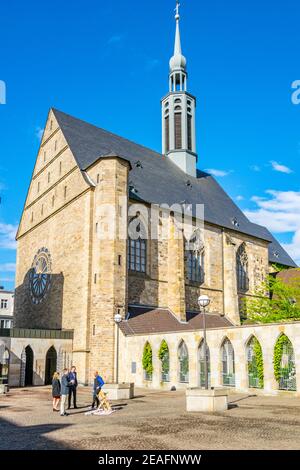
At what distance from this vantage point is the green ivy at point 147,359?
25.9m

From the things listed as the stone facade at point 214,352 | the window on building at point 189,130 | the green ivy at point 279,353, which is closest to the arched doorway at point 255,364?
the stone facade at point 214,352

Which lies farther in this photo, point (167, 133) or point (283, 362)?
point (167, 133)

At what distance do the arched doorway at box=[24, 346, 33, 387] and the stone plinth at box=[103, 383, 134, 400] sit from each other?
10.5 meters

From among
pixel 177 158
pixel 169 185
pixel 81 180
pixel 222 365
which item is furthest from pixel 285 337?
pixel 177 158

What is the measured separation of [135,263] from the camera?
31.4 metres

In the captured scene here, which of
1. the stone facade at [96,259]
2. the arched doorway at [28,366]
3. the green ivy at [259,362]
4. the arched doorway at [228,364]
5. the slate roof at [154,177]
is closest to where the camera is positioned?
the green ivy at [259,362]

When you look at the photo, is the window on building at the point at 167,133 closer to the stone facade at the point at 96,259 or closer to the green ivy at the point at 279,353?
the stone facade at the point at 96,259

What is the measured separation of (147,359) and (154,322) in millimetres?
3665

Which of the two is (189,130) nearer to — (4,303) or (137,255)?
(137,255)

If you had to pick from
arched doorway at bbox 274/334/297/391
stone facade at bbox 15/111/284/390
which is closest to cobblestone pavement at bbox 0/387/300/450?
arched doorway at bbox 274/334/297/391

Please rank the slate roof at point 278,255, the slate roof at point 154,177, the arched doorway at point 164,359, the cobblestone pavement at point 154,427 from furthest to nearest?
1. the slate roof at point 278,255
2. the slate roof at point 154,177
3. the arched doorway at point 164,359
4. the cobblestone pavement at point 154,427

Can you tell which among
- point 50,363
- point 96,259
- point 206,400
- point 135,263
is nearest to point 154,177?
point 135,263

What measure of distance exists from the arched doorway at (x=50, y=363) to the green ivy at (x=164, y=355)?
7.65 metres
